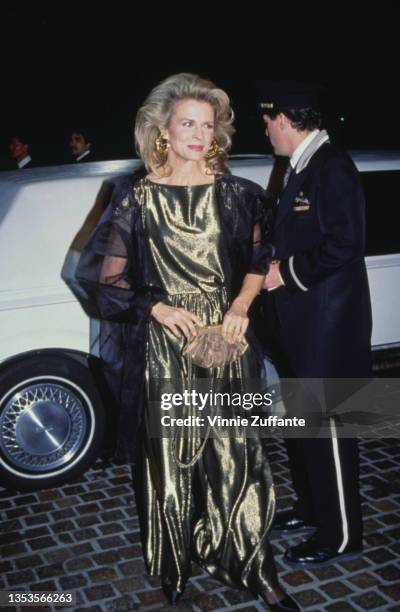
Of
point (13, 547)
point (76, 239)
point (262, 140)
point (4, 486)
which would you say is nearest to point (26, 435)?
point (4, 486)

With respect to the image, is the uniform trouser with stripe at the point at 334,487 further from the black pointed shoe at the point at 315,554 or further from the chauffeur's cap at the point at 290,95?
the chauffeur's cap at the point at 290,95

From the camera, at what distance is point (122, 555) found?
3369 millimetres

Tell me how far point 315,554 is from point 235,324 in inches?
49.3

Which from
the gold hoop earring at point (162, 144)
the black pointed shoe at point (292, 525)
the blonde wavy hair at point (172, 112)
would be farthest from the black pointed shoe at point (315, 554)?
the gold hoop earring at point (162, 144)

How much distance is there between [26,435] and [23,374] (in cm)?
37

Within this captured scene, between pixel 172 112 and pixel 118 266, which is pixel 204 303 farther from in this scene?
pixel 172 112

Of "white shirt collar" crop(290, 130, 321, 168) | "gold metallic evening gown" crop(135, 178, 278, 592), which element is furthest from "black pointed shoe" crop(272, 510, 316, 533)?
"white shirt collar" crop(290, 130, 321, 168)

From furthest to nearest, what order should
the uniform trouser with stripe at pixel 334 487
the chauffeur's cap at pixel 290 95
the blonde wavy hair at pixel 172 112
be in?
the uniform trouser with stripe at pixel 334 487 < the chauffeur's cap at pixel 290 95 < the blonde wavy hair at pixel 172 112

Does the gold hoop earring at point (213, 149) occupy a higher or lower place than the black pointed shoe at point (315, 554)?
higher

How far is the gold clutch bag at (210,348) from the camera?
274 centimetres

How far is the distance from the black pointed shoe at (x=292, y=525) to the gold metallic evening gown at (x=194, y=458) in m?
0.63

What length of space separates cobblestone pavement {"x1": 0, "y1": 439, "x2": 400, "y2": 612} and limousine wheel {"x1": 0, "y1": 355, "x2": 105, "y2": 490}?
123 millimetres

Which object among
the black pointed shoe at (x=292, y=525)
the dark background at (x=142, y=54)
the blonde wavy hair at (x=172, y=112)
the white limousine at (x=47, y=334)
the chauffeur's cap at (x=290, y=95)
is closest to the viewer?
the blonde wavy hair at (x=172, y=112)

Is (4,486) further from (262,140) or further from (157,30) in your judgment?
(157,30)
